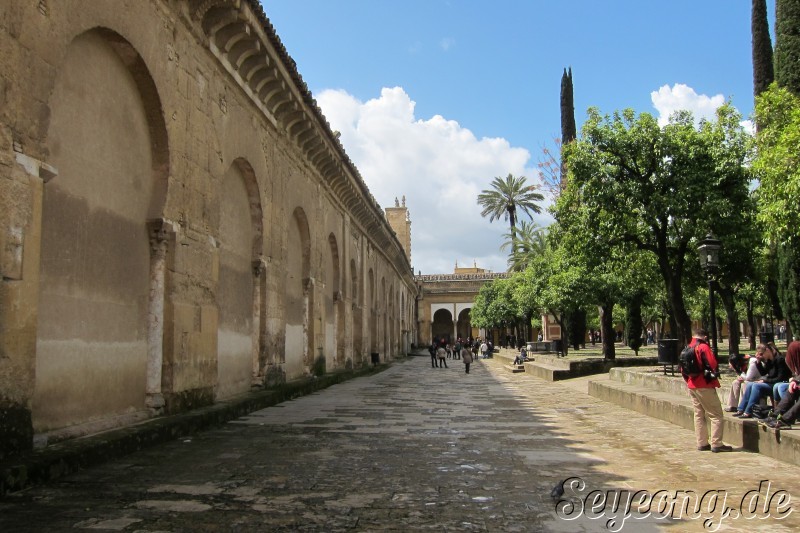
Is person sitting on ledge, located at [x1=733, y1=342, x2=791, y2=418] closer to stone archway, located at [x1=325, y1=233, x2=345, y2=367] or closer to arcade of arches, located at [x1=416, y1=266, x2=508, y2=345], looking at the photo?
stone archway, located at [x1=325, y1=233, x2=345, y2=367]

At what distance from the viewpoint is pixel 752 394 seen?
7.93 metres

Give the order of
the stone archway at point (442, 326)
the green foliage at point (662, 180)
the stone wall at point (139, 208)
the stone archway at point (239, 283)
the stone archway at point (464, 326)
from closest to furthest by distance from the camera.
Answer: the stone wall at point (139, 208), the stone archway at point (239, 283), the green foliage at point (662, 180), the stone archway at point (464, 326), the stone archway at point (442, 326)

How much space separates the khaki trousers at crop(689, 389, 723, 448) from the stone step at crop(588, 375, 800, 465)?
386mm

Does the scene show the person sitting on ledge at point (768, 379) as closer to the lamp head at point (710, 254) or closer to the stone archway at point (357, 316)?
the lamp head at point (710, 254)

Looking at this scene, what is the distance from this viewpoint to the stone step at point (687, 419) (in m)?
6.73

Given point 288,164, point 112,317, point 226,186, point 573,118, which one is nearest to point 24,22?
point 112,317

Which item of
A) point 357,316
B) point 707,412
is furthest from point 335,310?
point 707,412

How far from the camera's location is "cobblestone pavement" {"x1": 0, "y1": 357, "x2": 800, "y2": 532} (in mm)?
4426

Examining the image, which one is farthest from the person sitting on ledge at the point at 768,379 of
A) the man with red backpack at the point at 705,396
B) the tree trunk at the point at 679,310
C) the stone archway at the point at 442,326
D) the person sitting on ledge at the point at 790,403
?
the stone archway at the point at 442,326

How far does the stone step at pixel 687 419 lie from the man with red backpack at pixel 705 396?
29cm

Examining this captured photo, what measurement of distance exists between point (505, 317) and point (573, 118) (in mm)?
16919

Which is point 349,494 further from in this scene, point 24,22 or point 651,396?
point 651,396

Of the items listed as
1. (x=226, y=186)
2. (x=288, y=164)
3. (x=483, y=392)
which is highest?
(x=288, y=164)

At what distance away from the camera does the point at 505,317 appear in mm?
51406
